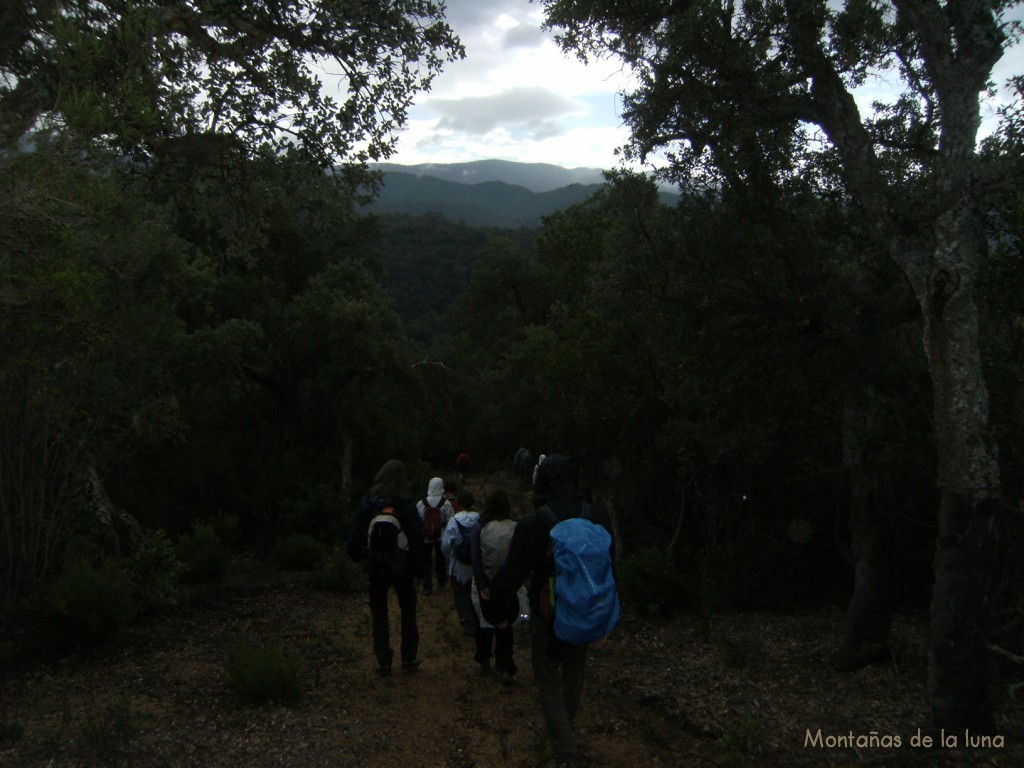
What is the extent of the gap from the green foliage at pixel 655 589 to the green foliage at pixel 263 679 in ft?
15.6

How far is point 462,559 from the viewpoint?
289 inches

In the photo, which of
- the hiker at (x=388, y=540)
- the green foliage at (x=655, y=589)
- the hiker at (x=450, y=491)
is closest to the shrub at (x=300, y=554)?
the hiker at (x=450, y=491)

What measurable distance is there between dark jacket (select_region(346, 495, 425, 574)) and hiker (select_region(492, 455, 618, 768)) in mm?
1479

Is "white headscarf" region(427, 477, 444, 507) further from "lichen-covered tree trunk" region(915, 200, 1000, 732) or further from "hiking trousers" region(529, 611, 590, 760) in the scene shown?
"lichen-covered tree trunk" region(915, 200, 1000, 732)

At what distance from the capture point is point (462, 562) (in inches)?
291

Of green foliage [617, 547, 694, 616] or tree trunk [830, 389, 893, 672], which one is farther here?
green foliage [617, 547, 694, 616]

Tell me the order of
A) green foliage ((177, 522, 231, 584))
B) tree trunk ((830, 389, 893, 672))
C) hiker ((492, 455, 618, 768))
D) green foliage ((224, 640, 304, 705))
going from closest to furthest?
hiker ((492, 455, 618, 768))
green foliage ((224, 640, 304, 705))
tree trunk ((830, 389, 893, 672))
green foliage ((177, 522, 231, 584))

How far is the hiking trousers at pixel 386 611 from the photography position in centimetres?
621

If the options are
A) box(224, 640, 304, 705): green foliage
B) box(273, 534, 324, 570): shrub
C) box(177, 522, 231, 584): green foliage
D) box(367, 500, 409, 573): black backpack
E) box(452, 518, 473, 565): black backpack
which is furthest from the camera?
box(273, 534, 324, 570): shrub

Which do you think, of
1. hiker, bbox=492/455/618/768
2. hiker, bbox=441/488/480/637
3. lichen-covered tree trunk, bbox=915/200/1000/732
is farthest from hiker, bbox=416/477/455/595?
lichen-covered tree trunk, bbox=915/200/1000/732

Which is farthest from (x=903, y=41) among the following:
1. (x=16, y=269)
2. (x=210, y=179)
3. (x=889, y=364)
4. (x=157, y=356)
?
(x=157, y=356)

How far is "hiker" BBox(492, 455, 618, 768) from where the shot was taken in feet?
15.4

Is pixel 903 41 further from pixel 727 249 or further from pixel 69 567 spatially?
pixel 69 567

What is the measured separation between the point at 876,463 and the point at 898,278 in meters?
1.61
